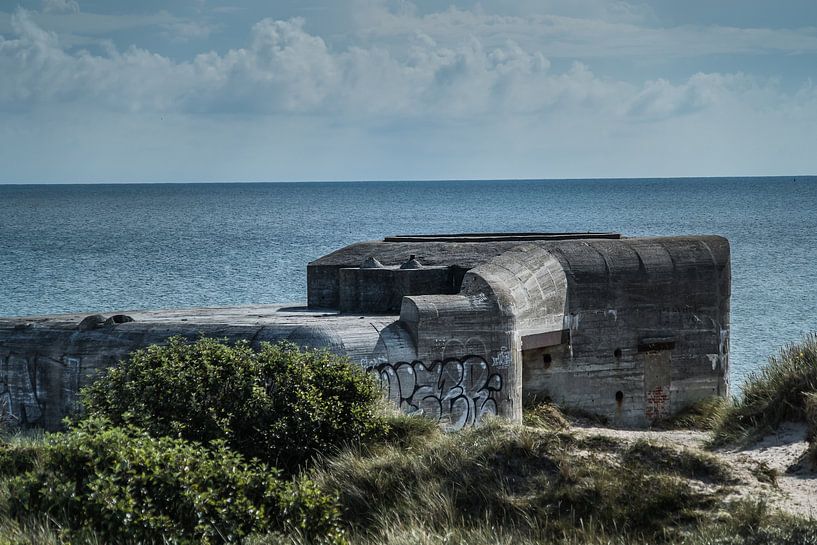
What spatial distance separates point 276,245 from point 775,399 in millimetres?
51657

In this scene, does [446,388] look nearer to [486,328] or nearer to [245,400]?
[486,328]

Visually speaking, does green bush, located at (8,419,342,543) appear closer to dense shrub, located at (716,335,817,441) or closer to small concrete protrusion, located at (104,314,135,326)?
dense shrub, located at (716,335,817,441)

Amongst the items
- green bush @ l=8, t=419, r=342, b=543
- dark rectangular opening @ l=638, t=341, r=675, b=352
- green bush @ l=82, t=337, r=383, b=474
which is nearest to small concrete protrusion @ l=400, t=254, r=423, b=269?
dark rectangular opening @ l=638, t=341, r=675, b=352

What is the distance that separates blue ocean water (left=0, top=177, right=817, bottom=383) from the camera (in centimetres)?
3703

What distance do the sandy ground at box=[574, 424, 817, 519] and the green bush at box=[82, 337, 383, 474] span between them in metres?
2.36

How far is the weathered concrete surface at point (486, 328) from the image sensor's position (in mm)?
14180

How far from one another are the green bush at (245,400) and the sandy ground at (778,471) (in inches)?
93.1

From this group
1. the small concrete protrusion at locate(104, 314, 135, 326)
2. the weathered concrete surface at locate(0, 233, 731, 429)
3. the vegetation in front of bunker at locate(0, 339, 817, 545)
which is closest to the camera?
the vegetation in front of bunker at locate(0, 339, 817, 545)

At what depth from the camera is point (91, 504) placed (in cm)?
858

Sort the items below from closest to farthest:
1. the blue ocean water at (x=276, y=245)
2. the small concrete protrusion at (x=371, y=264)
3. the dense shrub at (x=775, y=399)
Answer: the dense shrub at (x=775, y=399) → the small concrete protrusion at (x=371, y=264) → the blue ocean water at (x=276, y=245)

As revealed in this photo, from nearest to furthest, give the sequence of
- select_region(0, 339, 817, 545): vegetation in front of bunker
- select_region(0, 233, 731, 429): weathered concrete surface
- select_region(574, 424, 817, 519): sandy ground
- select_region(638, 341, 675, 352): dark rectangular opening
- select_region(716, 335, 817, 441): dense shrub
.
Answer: select_region(0, 339, 817, 545): vegetation in front of bunker < select_region(574, 424, 817, 519): sandy ground < select_region(716, 335, 817, 441): dense shrub < select_region(0, 233, 731, 429): weathered concrete surface < select_region(638, 341, 675, 352): dark rectangular opening

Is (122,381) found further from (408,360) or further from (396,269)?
(396,269)

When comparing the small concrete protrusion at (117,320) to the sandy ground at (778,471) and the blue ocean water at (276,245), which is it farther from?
the blue ocean water at (276,245)

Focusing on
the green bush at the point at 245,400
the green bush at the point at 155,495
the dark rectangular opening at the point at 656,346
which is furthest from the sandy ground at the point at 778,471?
the dark rectangular opening at the point at 656,346
